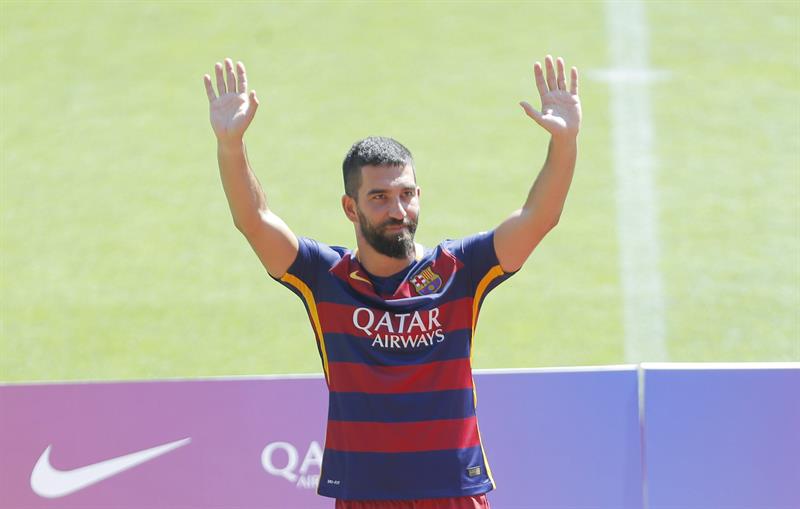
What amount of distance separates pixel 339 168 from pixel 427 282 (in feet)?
28.2

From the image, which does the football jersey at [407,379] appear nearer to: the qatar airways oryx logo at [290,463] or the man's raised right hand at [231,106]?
the man's raised right hand at [231,106]

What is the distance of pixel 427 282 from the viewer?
335 cm

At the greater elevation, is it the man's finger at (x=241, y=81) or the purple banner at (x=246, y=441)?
the man's finger at (x=241, y=81)

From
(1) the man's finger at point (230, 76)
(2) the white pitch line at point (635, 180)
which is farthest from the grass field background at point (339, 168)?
(1) the man's finger at point (230, 76)

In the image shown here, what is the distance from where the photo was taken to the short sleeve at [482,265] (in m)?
3.38

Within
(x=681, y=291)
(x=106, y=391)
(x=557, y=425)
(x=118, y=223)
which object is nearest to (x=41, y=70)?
(x=118, y=223)

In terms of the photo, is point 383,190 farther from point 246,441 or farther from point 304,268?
point 246,441

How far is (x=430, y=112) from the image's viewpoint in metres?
12.6

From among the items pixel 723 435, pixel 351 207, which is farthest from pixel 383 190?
pixel 723 435

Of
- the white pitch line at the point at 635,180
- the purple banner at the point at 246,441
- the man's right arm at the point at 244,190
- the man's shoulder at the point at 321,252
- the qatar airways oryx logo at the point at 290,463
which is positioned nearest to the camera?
the man's right arm at the point at 244,190

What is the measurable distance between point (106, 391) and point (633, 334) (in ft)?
18.9

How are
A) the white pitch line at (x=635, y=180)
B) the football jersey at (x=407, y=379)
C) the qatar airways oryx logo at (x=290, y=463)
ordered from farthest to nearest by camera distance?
the white pitch line at (x=635, y=180)
the qatar airways oryx logo at (x=290, y=463)
the football jersey at (x=407, y=379)

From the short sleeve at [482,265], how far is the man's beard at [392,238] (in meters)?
0.19

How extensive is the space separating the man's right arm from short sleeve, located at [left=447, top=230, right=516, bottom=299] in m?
0.58
